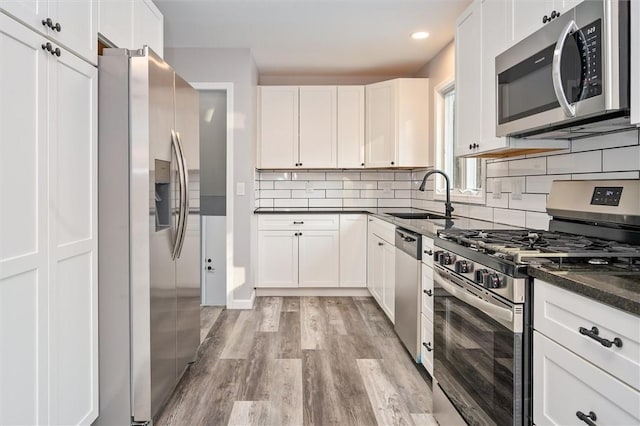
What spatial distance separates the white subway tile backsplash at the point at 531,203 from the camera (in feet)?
8.09

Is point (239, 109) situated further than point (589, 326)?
Yes

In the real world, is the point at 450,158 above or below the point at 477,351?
above

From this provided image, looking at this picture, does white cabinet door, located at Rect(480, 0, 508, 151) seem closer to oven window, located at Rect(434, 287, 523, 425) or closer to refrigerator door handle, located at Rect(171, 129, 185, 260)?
oven window, located at Rect(434, 287, 523, 425)

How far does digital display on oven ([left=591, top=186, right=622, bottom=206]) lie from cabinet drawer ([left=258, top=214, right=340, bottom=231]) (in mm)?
2961

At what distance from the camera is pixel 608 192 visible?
182 cm

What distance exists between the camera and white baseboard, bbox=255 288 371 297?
4781mm

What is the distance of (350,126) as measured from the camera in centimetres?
489

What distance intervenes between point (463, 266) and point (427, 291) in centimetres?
72

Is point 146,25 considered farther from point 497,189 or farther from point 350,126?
point 350,126

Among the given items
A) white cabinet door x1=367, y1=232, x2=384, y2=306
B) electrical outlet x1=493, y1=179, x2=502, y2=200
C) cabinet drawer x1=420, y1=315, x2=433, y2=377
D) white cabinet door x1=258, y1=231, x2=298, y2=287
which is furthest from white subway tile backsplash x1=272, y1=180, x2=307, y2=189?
cabinet drawer x1=420, y1=315, x2=433, y2=377

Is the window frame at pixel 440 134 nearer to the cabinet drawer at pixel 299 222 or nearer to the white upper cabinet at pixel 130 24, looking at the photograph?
the cabinet drawer at pixel 299 222
